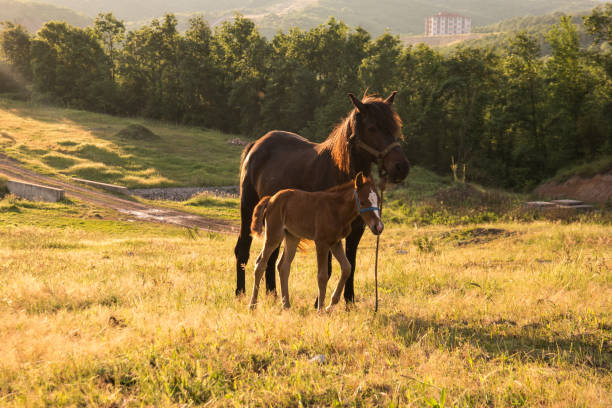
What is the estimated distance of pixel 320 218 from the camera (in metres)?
5.51

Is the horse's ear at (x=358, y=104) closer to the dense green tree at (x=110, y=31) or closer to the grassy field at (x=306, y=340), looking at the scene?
the grassy field at (x=306, y=340)

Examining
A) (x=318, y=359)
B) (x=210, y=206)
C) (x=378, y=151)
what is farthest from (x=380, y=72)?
(x=318, y=359)

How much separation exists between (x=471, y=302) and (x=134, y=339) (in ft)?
16.2

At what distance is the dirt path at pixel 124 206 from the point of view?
23391 mm

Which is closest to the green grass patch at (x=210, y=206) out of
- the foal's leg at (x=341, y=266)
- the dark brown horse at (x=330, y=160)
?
the dark brown horse at (x=330, y=160)

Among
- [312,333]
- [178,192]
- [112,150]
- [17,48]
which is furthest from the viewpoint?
[17,48]

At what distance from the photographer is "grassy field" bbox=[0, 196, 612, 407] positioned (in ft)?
12.1

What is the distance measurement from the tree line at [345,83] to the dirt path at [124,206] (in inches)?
1317

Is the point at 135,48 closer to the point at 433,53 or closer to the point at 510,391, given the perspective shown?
the point at 433,53

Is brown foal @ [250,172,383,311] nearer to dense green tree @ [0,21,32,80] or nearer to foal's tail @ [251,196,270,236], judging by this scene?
foal's tail @ [251,196,270,236]

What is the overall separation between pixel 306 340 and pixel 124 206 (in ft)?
80.9

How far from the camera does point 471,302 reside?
686cm

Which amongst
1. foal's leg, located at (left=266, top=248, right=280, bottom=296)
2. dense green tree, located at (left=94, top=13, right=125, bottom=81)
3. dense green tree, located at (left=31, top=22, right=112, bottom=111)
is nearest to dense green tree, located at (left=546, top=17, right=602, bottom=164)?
foal's leg, located at (left=266, top=248, right=280, bottom=296)

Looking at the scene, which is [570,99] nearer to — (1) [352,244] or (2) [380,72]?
(2) [380,72]
